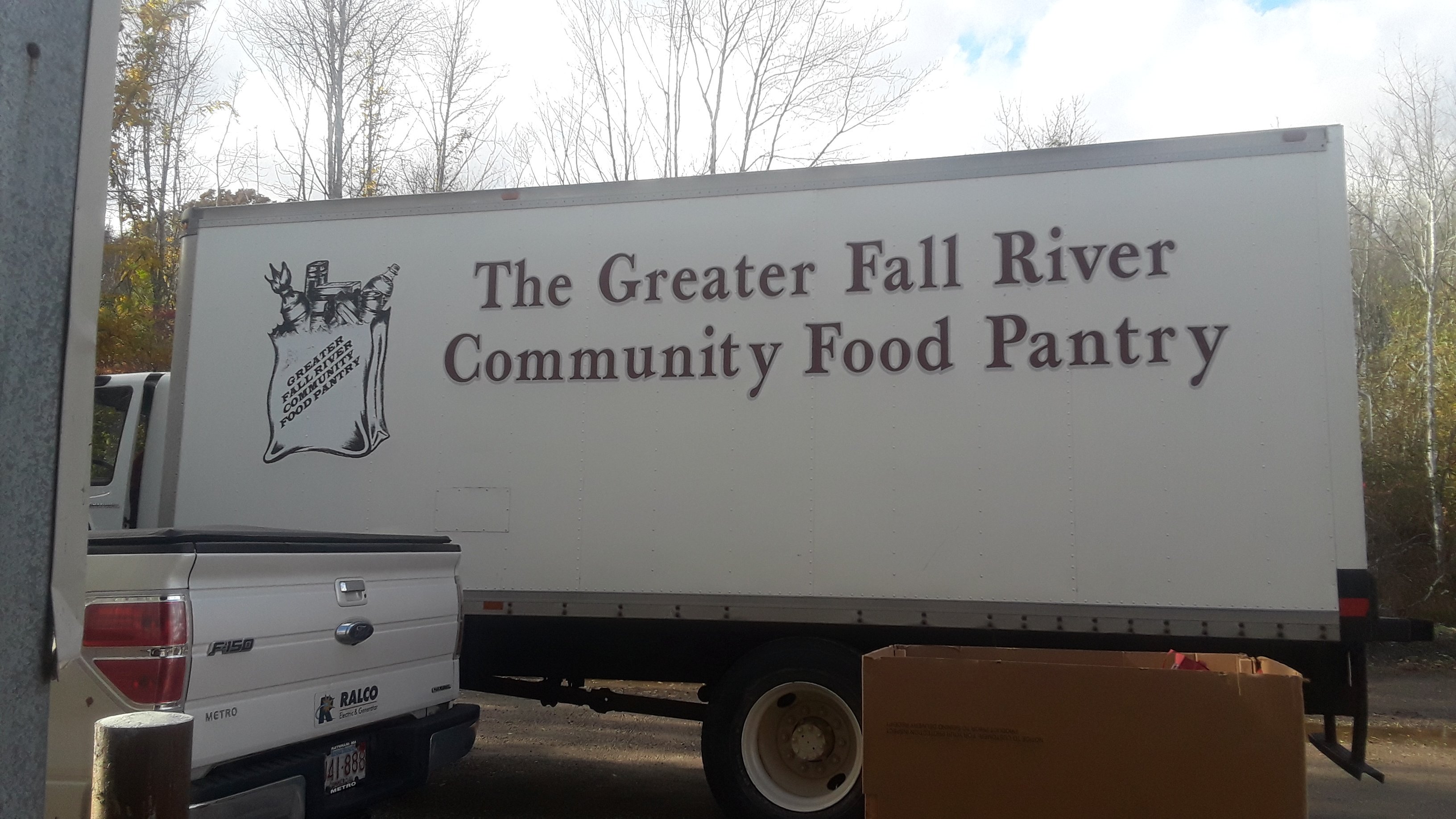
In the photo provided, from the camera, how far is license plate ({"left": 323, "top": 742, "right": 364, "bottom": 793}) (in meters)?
4.02

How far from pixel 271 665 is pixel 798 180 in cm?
355

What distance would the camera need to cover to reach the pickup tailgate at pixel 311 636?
11.6 ft

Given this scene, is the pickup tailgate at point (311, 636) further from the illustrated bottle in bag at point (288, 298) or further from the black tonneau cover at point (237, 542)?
the illustrated bottle in bag at point (288, 298)

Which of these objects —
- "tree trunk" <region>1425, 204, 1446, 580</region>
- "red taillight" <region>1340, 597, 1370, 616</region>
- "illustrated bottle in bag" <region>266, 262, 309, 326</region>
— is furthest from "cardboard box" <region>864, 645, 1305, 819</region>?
"tree trunk" <region>1425, 204, 1446, 580</region>

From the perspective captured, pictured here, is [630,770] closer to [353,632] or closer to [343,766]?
[343,766]

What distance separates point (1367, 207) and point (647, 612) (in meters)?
18.4

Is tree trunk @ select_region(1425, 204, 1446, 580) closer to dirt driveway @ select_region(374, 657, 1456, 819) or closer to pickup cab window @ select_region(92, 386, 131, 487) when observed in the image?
dirt driveway @ select_region(374, 657, 1456, 819)

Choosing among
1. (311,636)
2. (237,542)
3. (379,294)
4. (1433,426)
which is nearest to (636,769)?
(311,636)

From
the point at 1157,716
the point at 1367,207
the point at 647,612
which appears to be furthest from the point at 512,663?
the point at 1367,207

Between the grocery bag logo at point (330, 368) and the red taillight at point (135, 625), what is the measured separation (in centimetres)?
244

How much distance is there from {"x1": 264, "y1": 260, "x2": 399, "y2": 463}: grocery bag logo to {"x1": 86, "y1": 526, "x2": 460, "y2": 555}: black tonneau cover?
1283mm

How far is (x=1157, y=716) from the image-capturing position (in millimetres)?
3955

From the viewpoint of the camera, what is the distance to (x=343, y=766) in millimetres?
4121

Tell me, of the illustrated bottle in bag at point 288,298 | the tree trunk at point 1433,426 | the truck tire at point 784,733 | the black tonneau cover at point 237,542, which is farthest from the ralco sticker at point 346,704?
the tree trunk at point 1433,426
